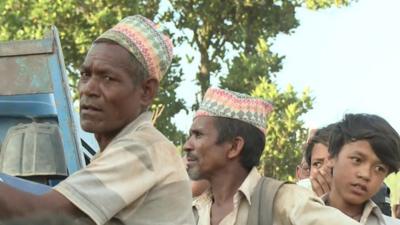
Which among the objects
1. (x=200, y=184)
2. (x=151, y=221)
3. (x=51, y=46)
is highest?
(x=51, y=46)

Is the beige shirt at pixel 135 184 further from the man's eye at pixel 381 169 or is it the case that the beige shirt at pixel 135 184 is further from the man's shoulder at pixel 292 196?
the man's eye at pixel 381 169

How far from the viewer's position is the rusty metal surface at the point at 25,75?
3674mm

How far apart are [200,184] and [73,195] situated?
222cm

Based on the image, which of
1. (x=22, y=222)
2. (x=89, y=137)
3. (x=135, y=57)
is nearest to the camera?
(x=22, y=222)

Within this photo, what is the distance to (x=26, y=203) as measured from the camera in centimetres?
231

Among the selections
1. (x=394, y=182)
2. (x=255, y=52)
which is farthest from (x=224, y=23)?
(x=394, y=182)

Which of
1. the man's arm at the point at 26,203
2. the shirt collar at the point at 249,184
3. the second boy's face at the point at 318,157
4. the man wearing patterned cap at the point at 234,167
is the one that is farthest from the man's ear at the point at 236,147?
the man's arm at the point at 26,203

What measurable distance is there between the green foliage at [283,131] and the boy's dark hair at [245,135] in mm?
9298

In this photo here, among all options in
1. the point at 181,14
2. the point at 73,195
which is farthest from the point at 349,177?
the point at 181,14

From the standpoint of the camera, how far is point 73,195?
243 centimetres

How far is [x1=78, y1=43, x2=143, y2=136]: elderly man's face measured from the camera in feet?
8.76

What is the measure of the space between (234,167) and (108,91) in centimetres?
151

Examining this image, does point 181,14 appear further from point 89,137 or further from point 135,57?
point 135,57

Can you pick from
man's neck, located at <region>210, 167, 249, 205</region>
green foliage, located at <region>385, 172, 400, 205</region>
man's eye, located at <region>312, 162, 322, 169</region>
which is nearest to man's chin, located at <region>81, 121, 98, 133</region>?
man's neck, located at <region>210, 167, 249, 205</region>
